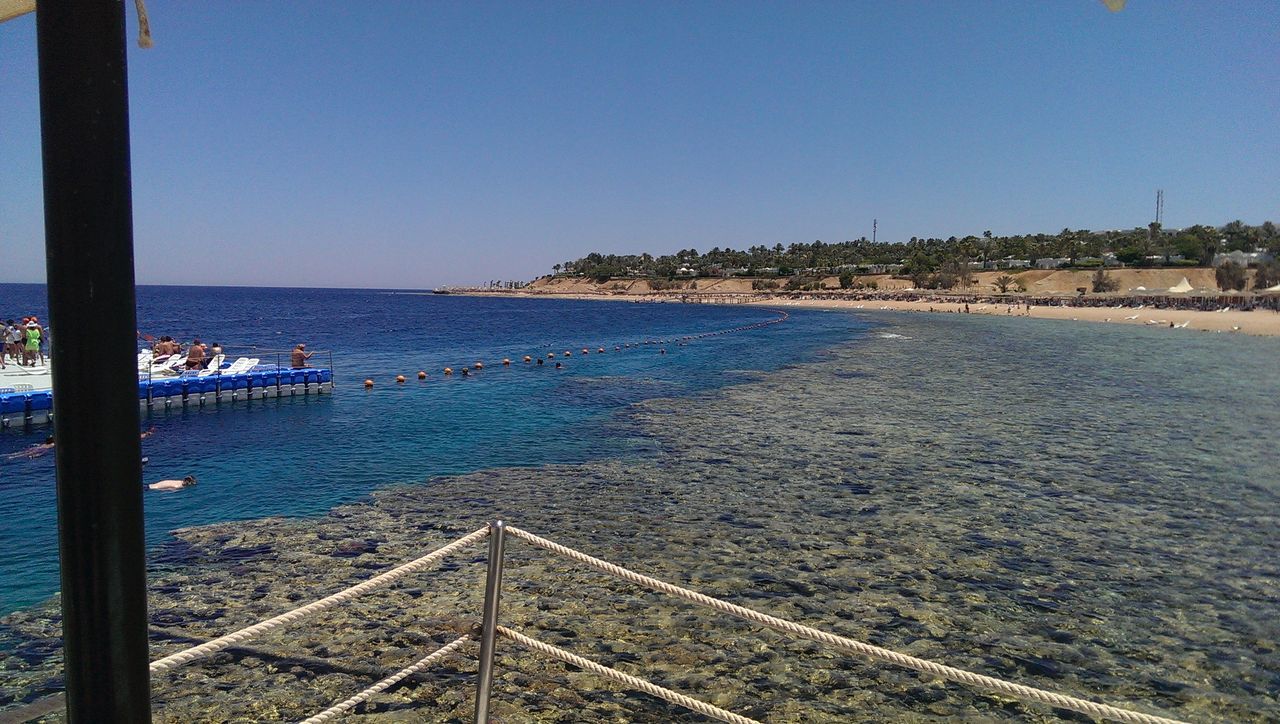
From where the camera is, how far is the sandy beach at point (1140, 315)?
60.8 m

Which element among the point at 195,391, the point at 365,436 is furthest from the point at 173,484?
the point at 195,391

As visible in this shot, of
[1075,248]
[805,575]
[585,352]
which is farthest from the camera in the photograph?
[1075,248]

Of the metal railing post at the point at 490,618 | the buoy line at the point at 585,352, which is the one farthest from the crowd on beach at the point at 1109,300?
the metal railing post at the point at 490,618

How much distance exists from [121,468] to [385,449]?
727 inches

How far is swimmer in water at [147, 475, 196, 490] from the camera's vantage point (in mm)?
15289

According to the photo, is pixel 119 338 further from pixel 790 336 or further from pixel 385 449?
pixel 790 336

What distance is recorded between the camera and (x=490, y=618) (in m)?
3.83

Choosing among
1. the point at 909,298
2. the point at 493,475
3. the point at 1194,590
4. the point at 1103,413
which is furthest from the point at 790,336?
the point at 909,298

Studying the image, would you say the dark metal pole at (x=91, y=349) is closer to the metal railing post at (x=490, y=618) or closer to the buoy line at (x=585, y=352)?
the metal railing post at (x=490, y=618)

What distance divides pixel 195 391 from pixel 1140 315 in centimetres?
8438

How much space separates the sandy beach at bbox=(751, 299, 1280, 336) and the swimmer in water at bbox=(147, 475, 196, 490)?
2735 inches

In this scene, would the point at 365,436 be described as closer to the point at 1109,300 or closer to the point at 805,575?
the point at 805,575

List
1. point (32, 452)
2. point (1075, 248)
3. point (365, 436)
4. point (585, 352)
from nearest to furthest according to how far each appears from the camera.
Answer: point (32, 452) < point (365, 436) < point (585, 352) < point (1075, 248)

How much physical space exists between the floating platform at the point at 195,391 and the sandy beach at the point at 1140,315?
66279mm
